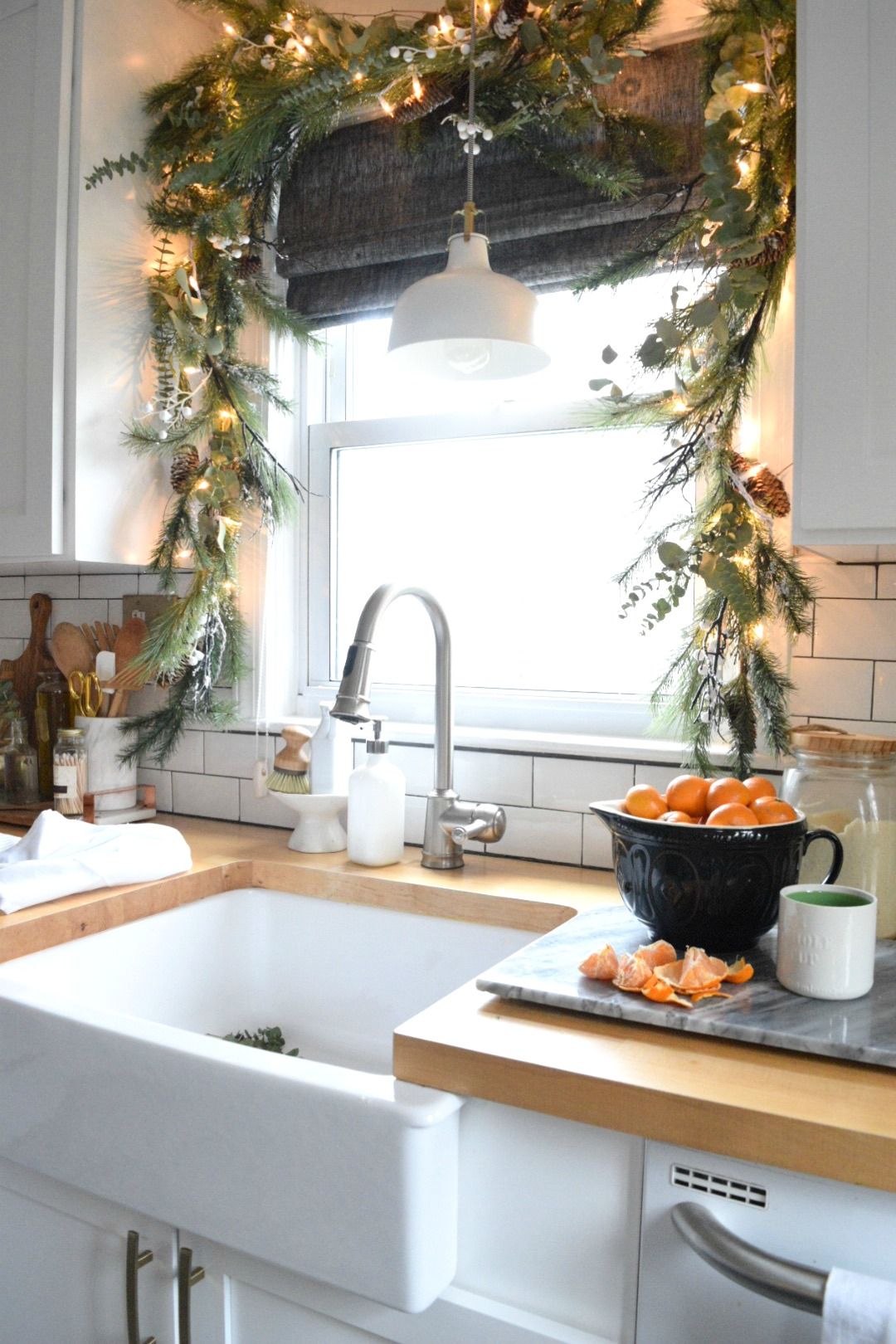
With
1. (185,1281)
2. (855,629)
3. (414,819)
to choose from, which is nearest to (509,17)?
(855,629)

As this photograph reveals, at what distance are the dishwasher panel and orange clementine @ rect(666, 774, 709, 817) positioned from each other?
1.25ft

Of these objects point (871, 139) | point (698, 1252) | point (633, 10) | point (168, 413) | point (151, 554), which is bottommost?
point (698, 1252)

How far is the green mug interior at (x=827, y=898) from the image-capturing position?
1026mm

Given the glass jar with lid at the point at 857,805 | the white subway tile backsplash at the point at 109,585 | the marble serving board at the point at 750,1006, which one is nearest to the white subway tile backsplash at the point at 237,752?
the white subway tile backsplash at the point at 109,585

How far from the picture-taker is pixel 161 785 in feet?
6.82

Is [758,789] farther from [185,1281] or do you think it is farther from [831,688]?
[185,1281]

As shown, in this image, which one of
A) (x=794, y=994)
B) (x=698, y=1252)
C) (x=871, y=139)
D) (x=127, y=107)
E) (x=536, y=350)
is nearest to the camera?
(x=698, y=1252)

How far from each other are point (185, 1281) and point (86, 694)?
1122 mm

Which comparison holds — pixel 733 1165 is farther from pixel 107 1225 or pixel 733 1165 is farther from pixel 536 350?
pixel 536 350

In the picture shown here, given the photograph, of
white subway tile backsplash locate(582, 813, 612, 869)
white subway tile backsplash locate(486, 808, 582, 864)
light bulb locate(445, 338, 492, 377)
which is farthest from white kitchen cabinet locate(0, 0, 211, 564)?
white subway tile backsplash locate(582, 813, 612, 869)

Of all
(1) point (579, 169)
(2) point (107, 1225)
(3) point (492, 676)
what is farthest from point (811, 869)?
(1) point (579, 169)

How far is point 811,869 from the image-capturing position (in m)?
1.23

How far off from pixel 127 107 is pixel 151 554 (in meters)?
0.77

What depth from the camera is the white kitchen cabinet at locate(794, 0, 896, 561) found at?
1.14 m
